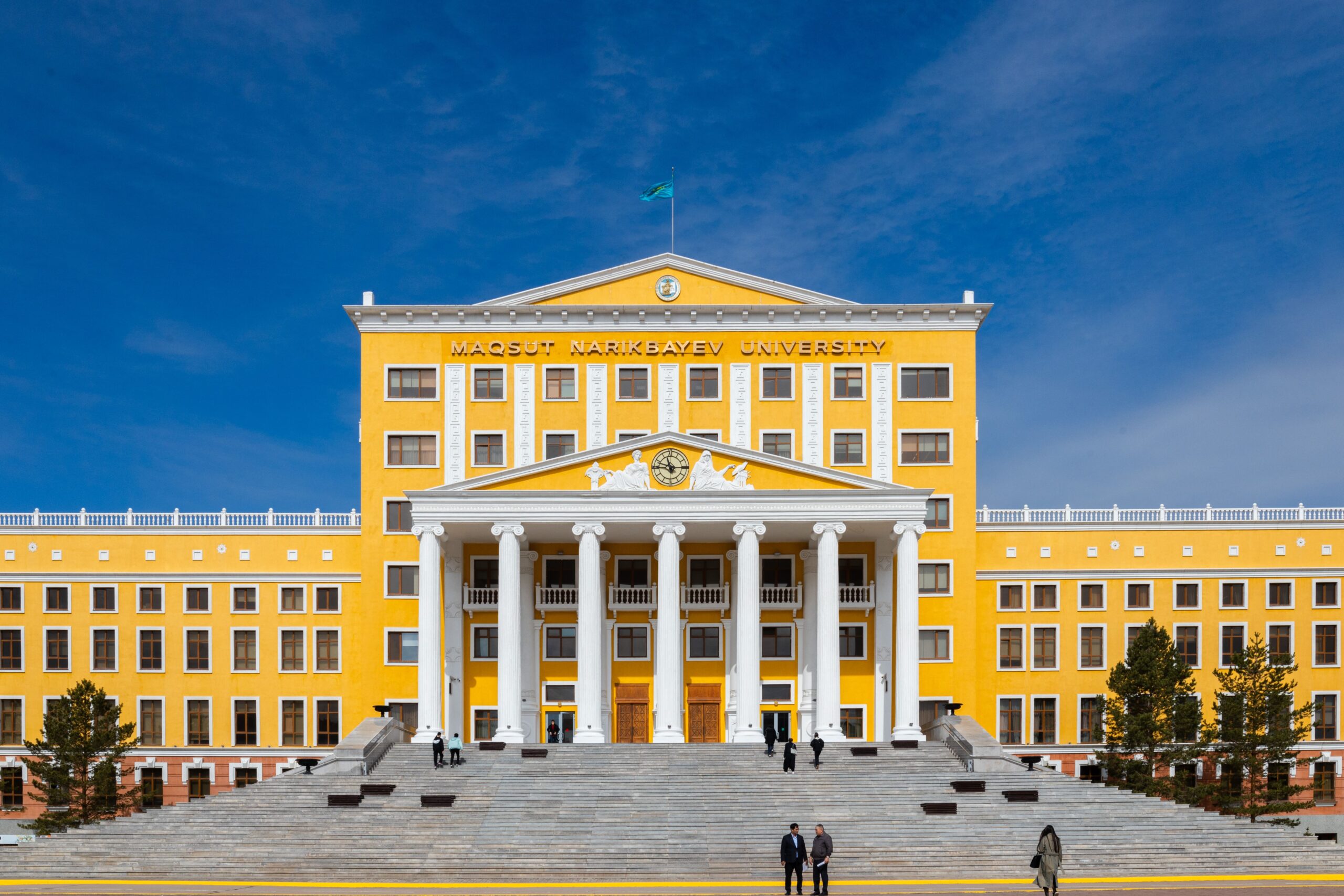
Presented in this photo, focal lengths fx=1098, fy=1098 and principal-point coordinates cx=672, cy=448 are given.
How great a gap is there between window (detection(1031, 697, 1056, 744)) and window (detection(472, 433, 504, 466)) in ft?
95.7

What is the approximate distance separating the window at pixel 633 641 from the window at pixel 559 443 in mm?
9056

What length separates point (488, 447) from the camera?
54219mm

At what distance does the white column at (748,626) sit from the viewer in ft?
152

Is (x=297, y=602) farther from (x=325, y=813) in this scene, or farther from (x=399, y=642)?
(x=325, y=813)

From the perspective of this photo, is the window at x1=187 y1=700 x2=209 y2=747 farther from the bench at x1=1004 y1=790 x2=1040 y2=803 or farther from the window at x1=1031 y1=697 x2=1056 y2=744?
the window at x1=1031 y1=697 x2=1056 y2=744

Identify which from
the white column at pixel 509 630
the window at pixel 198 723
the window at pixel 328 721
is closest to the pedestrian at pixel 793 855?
the white column at pixel 509 630

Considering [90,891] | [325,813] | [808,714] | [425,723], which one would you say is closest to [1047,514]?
[808,714]

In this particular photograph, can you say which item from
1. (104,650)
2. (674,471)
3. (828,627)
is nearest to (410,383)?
(674,471)

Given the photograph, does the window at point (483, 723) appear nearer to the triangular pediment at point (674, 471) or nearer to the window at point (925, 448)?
the triangular pediment at point (674, 471)

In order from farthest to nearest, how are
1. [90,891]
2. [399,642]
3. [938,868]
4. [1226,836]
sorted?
[399,642] < [1226,836] < [938,868] < [90,891]

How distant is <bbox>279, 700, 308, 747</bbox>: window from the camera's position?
178 feet

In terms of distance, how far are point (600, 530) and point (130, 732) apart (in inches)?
906

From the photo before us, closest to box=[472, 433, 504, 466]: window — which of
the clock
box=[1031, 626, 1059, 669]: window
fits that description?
the clock

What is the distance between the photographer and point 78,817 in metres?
45.5
